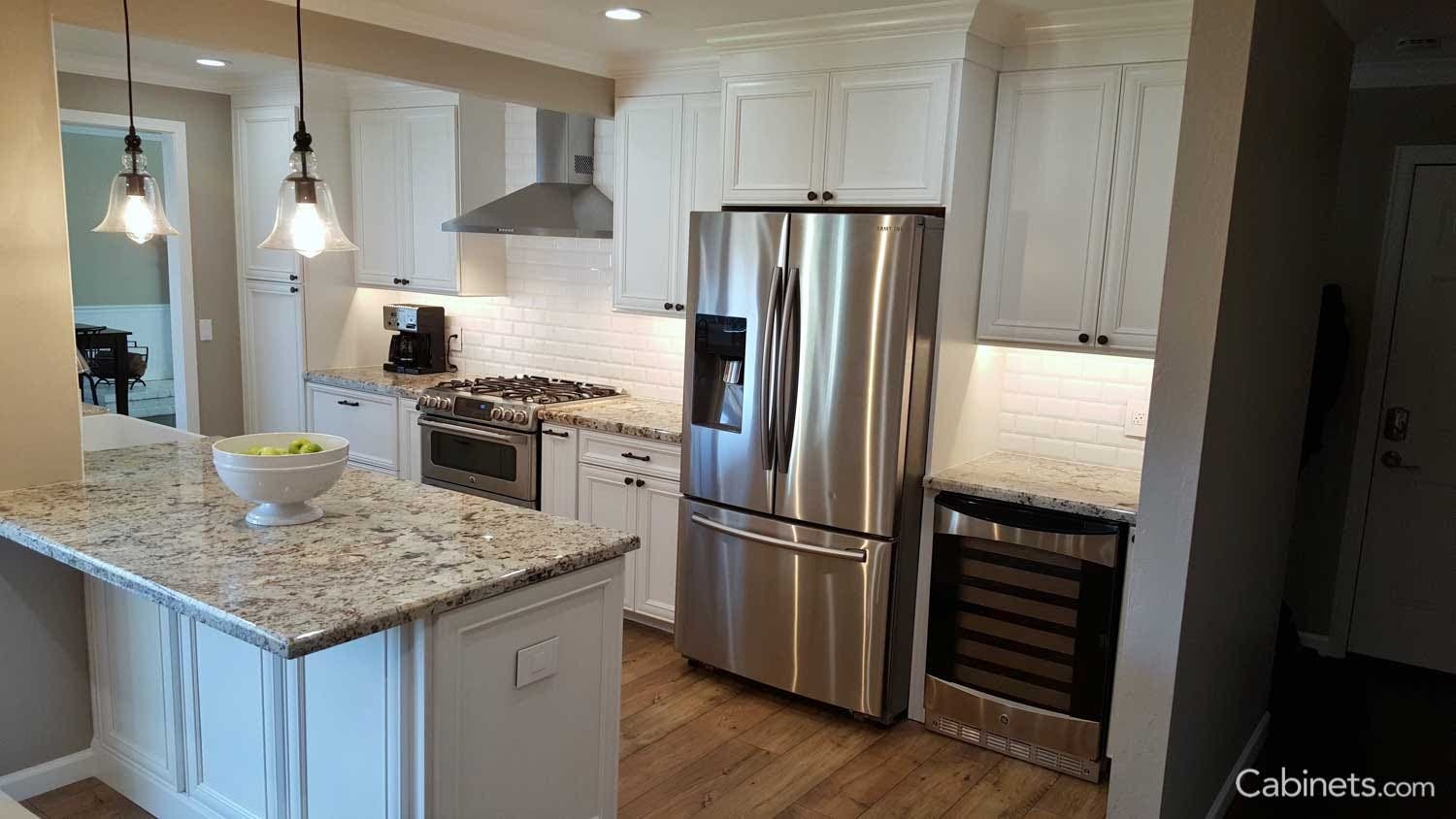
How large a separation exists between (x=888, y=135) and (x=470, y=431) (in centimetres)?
232

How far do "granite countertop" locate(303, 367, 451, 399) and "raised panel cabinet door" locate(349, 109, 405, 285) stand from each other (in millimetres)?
494

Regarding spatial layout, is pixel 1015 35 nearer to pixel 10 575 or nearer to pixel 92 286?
pixel 10 575

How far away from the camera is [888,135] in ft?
11.3

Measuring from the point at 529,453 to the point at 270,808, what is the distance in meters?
2.15

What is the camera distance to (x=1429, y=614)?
418cm

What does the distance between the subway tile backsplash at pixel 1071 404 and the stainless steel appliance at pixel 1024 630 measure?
0.64 meters

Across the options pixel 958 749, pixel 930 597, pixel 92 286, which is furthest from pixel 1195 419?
pixel 92 286

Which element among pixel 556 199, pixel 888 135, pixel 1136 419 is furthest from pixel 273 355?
pixel 1136 419

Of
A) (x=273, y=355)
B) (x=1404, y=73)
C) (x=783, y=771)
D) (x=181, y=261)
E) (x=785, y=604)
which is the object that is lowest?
(x=783, y=771)

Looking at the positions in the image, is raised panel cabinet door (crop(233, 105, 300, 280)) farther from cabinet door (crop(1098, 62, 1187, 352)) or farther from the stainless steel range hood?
cabinet door (crop(1098, 62, 1187, 352))

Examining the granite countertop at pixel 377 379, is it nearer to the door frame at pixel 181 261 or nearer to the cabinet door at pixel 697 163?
the door frame at pixel 181 261

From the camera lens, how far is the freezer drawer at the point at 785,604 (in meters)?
3.44

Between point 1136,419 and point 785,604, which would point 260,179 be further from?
point 1136,419

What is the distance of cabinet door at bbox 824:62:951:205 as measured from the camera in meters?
3.31
